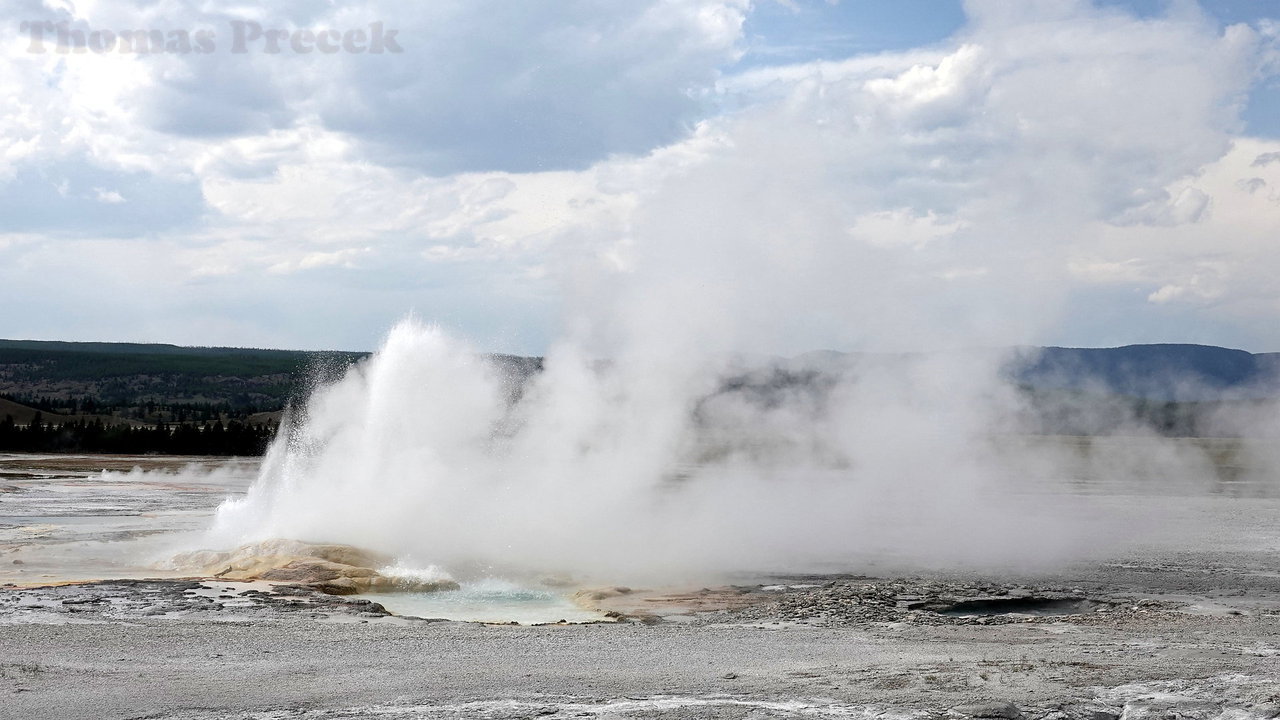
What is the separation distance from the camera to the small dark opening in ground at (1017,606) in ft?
57.6

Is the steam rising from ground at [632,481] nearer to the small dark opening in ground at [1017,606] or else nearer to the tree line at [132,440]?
the small dark opening in ground at [1017,606]

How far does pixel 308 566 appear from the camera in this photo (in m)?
20.7

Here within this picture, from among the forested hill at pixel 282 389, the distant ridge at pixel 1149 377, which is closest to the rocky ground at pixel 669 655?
the forested hill at pixel 282 389

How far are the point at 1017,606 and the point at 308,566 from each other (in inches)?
480

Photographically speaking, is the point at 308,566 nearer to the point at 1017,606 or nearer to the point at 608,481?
the point at 608,481

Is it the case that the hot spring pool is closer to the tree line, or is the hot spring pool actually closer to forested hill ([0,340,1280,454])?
forested hill ([0,340,1280,454])

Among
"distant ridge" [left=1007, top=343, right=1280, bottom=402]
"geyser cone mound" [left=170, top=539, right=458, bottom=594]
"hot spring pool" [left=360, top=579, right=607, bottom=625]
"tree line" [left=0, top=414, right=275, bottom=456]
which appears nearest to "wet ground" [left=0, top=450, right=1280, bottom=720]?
"hot spring pool" [left=360, top=579, right=607, bottom=625]

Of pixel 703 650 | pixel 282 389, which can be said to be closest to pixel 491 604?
pixel 703 650

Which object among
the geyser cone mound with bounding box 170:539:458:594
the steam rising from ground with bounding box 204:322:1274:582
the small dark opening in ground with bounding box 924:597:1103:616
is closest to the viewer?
the small dark opening in ground with bounding box 924:597:1103:616

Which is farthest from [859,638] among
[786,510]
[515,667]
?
[786,510]

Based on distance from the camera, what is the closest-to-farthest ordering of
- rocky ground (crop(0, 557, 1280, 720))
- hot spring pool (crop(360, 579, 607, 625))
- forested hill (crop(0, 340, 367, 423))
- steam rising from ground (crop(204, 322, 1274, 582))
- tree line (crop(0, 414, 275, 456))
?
1. rocky ground (crop(0, 557, 1280, 720))
2. hot spring pool (crop(360, 579, 607, 625))
3. steam rising from ground (crop(204, 322, 1274, 582))
4. tree line (crop(0, 414, 275, 456))
5. forested hill (crop(0, 340, 367, 423))

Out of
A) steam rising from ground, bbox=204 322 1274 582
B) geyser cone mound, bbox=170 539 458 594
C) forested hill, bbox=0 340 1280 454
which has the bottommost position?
geyser cone mound, bbox=170 539 458 594

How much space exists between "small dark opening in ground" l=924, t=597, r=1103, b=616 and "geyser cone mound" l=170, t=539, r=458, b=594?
27.6 feet

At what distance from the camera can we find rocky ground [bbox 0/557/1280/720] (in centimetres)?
1087
